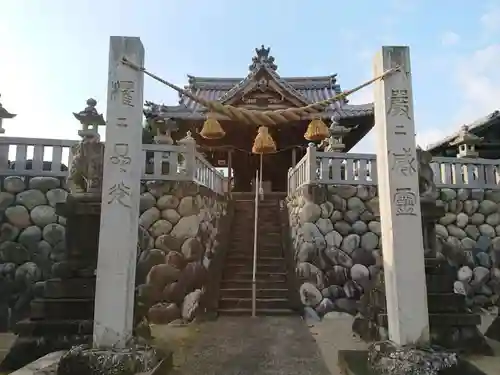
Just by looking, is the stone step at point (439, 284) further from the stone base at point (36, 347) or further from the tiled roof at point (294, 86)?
the tiled roof at point (294, 86)

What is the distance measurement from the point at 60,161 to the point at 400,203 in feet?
27.0

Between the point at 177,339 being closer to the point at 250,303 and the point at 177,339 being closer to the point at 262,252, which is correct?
the point at 250,303

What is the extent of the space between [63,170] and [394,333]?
844cm

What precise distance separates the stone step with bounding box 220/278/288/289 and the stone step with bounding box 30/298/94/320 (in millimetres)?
4114

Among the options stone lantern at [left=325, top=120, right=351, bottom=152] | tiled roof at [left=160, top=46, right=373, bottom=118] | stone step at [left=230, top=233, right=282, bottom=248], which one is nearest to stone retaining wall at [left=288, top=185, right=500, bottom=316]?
stone step at [left=230, top=233, right=282, bottom=248]

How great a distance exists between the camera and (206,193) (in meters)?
10.3

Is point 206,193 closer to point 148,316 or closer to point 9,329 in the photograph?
point 148,316

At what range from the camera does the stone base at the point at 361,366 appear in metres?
3.79

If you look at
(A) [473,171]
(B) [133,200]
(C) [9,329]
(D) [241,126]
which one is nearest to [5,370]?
(B) [133,200]

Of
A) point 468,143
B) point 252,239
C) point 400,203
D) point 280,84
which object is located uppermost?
point 280,84

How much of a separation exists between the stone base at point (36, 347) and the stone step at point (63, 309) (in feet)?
0.89

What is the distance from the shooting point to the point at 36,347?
5184 millimetres

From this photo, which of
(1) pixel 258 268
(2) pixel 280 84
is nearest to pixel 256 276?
(1) pixel 258 268

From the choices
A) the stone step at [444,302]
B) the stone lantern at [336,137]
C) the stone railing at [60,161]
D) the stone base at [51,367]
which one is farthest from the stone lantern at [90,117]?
→ the stone step at [444,302]
